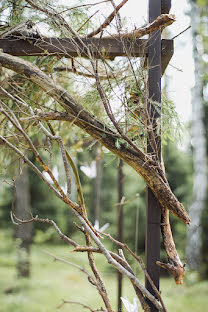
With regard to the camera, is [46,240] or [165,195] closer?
[165,195]

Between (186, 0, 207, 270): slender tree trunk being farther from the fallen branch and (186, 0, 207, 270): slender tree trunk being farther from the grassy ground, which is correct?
the fallen branch

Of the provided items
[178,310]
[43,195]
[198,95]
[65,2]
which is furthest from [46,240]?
[65,2]

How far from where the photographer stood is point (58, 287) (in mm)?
3184

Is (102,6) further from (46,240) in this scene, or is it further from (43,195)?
(43,195)

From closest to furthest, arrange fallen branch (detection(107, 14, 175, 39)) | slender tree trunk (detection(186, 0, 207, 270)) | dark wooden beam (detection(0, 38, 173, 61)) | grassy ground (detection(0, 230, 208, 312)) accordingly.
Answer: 1. fallen branch (detection(107, 14, 175, 39))
2. dark wooden beam (detection(0, 38, 173, 61))
3. grassy ground (detection(0, 230, 208, 312))
4. slender tree trunk (detection(186, 0, 207, 270))

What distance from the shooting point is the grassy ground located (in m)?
2.54

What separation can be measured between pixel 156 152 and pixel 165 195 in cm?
12

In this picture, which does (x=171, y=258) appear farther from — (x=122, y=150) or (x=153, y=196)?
(x=122, y=150)

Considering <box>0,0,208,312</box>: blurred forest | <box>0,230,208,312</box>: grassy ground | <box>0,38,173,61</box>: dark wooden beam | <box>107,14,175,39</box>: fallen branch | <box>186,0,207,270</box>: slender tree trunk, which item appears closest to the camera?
<box>107,14,175,39</box>: fallen branch

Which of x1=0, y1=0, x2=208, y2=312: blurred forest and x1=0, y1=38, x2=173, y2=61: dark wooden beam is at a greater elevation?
x1=0, y1=38, x2=173, y2=61: dark wooden beam

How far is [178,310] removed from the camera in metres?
2.47

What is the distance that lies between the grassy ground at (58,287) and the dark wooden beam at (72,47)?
72.9 inches

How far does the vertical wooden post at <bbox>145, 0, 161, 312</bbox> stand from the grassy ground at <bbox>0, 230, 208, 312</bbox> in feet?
5.52

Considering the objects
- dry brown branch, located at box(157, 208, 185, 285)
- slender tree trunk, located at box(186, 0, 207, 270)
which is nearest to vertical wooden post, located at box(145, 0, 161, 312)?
dry brown branch, located at box(157, 208, 185, 285)
